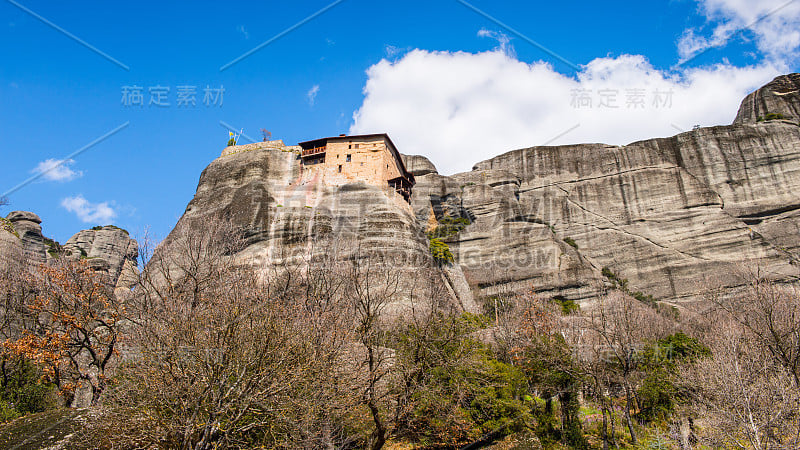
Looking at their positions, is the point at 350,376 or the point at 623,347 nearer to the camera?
the point at 350,376

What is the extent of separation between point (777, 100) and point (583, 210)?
99.8 ft

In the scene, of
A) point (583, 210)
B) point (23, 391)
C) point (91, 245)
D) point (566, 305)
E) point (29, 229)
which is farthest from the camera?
point (91, 245)

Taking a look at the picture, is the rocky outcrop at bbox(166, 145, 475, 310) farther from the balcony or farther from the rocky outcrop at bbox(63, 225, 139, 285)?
the rocky outcrop at bbox(63, 225, 139, 285)

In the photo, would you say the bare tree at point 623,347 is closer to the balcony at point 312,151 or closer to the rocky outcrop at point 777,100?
the balcony at point 312,151

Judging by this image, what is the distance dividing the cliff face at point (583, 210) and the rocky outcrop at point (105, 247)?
2532 centimetres

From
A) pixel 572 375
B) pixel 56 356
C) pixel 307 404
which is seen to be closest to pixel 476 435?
pixel 572 375

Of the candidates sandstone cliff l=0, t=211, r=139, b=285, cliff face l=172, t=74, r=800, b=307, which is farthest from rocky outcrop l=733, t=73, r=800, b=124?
sandstone cliff l=0, t=211, r=139, b=285

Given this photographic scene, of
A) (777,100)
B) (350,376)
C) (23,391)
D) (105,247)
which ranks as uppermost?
(777,100)

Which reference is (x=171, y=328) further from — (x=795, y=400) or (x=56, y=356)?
(x=795, y=400)

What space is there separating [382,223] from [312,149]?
14946 millimetres

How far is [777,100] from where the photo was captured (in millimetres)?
64812

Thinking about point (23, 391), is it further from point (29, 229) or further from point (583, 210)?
point (583, 210)

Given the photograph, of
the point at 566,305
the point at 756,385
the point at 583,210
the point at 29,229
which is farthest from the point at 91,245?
the point at 756,385

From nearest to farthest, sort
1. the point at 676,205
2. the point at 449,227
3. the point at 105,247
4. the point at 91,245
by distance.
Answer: the point at 676,205 → the point at 449,227 → the point at 91,245 → the point at 105,247
